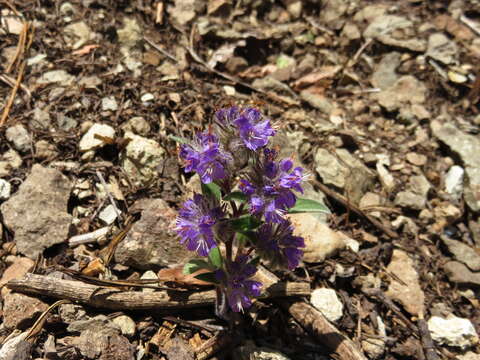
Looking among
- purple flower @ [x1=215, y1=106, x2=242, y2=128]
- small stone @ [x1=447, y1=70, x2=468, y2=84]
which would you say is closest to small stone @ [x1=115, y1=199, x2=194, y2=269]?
purple flower @ [x1=215, y1=106, x2=242, y2=128]

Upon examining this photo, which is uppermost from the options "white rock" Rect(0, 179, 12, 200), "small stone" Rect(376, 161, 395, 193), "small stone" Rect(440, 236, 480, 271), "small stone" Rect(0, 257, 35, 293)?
"white rock" Rect(0, 179, 12, 200)

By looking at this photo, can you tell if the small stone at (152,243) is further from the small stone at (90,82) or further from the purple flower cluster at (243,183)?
the small stone at (90,82)

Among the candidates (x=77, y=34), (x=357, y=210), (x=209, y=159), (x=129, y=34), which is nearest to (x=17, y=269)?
(x=209, y=159)

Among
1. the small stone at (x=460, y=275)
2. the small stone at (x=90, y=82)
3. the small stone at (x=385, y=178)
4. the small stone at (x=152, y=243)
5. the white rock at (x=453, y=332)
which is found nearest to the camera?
the small stone at (x=152, y=243)

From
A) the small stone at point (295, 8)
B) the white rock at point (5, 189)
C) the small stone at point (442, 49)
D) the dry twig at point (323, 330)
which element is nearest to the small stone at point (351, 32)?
the small stone at point (295, 8)

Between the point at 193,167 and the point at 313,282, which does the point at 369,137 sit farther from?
the point at 193,167

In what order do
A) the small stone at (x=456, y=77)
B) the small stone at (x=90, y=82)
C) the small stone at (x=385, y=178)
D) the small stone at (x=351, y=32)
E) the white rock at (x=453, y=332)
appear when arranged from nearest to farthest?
the white rock at (x=453, y=332) < the small stone at (x=90, y=82) < the small stone at (x=385, y=178) < the small stone at (x=456, y=77) < the small stone at (x=351, y=32)

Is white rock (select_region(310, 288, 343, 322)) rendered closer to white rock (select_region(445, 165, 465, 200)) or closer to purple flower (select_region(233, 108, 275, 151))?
purple flower (select_region(233, 108, 275, 151))
